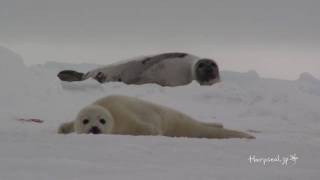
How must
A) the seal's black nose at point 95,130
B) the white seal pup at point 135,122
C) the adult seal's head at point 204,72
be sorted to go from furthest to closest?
the adult seal's head at point 204,72
the white seal pup at point 135,122
the seal's black nose at point 95,130

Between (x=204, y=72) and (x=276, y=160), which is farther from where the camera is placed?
(x=204, y=72)

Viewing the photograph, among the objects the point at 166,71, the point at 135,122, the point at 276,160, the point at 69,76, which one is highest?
the point at 276,160

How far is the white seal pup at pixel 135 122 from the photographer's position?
15.7ft

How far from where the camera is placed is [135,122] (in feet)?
16.5

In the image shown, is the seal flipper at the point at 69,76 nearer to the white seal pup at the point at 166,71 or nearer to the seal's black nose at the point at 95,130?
the white seal pup at the point at 166,71

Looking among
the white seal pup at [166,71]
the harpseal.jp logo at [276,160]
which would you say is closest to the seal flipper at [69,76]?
the white seal pup at [166,71]

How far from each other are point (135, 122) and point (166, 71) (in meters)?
8.96

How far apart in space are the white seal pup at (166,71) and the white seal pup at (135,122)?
8.05m

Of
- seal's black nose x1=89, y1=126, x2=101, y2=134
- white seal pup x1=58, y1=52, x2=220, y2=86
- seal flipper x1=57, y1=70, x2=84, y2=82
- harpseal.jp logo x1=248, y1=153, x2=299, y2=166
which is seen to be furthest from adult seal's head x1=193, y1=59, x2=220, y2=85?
harpseal.jp logo x1=248, y1=153, x2=299, y2=166

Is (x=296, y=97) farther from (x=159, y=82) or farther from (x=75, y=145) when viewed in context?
(x=75, y=145)

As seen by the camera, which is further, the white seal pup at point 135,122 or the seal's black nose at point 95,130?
the white seal pup at point 135,122

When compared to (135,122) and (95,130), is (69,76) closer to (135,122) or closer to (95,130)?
(135,122)

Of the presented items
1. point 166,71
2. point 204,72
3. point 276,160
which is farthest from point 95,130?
point 166,71

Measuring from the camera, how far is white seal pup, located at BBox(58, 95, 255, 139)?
4781mm
